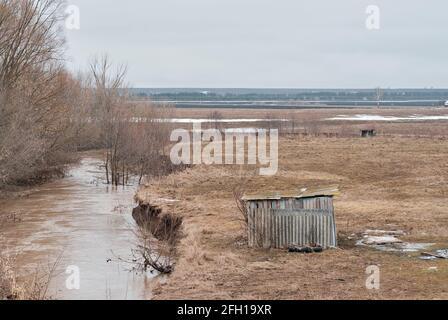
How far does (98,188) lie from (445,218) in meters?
21.4

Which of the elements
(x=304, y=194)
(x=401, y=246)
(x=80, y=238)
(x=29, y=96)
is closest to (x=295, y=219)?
(x=304, y=194)

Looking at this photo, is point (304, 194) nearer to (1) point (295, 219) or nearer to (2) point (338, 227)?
(1) point (295, 219)

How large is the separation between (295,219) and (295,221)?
0.06 m

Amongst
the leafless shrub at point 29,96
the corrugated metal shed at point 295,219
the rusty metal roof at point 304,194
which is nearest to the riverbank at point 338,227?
the corrugated metal shed at point 295,219

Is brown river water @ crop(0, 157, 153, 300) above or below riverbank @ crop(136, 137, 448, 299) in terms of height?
below

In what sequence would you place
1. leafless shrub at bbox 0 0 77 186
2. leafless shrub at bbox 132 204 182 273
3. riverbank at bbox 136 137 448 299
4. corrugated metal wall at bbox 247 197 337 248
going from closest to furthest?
riverbank at bbox 136 137 448 299
corrugated metal wall at bbox 247 197 337 248
leafless shrub at bbox 132 204 182 273
leafless shrub at bbox 0 0 77 186

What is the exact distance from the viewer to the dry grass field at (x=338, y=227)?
43.5ft

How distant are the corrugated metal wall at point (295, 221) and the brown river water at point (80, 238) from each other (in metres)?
3.48

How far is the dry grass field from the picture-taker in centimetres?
1325

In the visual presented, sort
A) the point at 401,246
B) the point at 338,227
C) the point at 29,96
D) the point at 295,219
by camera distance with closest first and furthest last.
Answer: the point at 295,219
the point at 401,246
the point at 338,227
the point at 29,96

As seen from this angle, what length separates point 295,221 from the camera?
54.3 feet

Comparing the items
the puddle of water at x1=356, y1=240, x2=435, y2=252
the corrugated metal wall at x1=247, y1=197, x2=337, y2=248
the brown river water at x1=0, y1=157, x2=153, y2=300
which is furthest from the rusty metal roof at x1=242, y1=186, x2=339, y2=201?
the brown river water at x1=0, y1=157, x2=153, y2=300

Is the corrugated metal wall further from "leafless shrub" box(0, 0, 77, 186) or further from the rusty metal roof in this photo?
"leafless shrub" box(0, 0, 77, 186)

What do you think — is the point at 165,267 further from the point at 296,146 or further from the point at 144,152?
the point at 296,146
